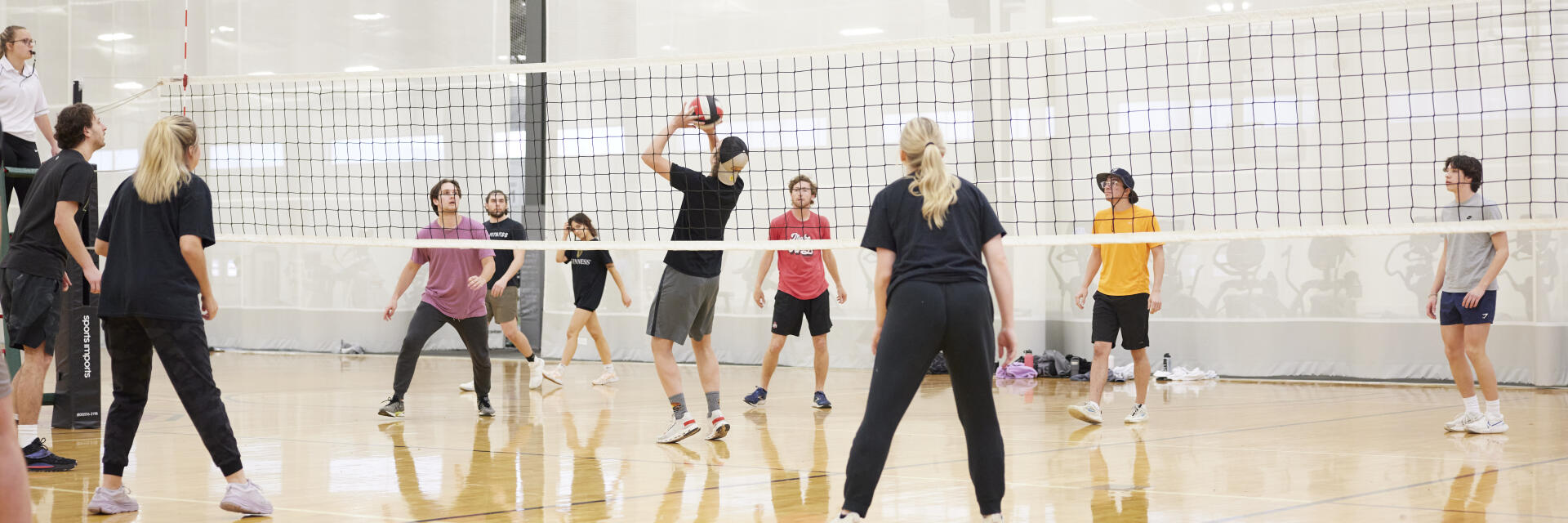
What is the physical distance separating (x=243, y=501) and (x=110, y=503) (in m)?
0.45

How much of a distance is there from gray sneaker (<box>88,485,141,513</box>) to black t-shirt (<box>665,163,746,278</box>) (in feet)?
8.76

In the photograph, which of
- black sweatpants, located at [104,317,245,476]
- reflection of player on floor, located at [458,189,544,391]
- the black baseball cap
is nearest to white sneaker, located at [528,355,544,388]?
reflection of player on floor, located at [458,189,544,391]

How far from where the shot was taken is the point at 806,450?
583 cm

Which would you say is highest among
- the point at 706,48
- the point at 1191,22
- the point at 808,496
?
the point at 706,48

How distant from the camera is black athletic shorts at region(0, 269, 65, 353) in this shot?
5301 mm

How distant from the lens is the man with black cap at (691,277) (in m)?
6.13

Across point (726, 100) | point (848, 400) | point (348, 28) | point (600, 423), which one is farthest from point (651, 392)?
point (348, 28)

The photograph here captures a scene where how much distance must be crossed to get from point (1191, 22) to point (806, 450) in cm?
266

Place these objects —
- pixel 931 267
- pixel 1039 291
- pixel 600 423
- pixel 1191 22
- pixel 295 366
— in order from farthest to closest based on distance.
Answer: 1. pixel 295 366
2. pixel 1039 291
3. pixel 600 423
4. pixel 1191 22
5. pixel 931 267

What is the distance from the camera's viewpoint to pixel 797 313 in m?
8.24

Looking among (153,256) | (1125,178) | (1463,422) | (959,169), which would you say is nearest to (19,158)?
(153,256)

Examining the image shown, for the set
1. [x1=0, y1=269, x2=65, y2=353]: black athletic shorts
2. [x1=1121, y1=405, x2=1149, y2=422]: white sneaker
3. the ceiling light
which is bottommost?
[x1=1121, y1=405, x2=1149, y2=422]: white sneaker

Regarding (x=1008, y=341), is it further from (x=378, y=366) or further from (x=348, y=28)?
(x=348, y=28)

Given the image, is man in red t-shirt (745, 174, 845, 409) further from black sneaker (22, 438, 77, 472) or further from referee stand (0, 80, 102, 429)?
black sneaker (22, 438, 77, 472)
